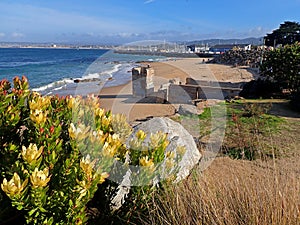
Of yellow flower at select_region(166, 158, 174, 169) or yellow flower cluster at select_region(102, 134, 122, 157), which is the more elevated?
yellow flower cluster at select_region(102, 134, 122, 157)

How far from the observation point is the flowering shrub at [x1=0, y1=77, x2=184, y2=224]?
5.31ft

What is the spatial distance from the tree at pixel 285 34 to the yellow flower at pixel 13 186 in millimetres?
58408

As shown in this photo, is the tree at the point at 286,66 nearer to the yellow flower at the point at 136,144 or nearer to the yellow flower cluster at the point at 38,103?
the yellow flower at the point at 136,144

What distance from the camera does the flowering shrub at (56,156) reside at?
1617 mm

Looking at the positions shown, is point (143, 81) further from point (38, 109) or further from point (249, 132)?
point (38, 109)

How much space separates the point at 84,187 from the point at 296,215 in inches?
63.4

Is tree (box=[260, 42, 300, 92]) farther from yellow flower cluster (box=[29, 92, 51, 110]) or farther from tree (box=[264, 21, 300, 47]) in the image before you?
tree (box=[264, 21, 300, 47])

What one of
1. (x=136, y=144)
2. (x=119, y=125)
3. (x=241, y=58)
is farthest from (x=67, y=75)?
(x=136, y=144)

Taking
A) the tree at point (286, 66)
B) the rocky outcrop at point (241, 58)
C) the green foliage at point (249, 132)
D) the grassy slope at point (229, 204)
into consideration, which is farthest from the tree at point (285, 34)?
the grassy slope at point (229, 204)

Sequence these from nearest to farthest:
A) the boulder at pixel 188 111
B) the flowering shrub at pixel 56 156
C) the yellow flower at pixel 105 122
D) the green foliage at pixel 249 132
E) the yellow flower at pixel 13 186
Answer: the yellow flower at pixel 13 186, the flowering shrub at pixel 56 156, the yellow flower at pixel 105 122, the green foliage at pixel 249 132, the boulder at pixel 188 111

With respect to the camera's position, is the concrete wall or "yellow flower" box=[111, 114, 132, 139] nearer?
"yellow flower" box=[111, 114, 132, 139]

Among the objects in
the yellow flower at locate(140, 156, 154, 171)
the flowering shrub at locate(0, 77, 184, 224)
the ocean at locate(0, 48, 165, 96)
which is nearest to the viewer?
the flowering shrub at locate(0, 77, 184, 224)

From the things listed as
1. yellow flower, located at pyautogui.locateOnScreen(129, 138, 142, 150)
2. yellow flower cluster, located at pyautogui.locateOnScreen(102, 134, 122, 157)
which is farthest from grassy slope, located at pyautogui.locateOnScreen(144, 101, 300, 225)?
yellow flower cluster, located at pyautogui.locateOnScreen(102, 134, 122, 157)

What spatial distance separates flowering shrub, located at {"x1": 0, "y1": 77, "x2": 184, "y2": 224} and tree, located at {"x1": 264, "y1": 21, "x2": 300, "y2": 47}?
57.5 meters
